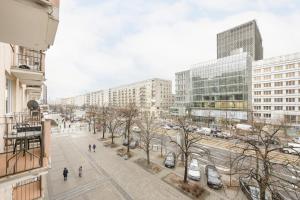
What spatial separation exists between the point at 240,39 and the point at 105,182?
9925 cm

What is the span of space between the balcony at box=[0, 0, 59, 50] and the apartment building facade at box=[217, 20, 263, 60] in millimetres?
90312

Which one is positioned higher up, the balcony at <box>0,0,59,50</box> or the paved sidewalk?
the balcony at <box>0,0,59,50</box>

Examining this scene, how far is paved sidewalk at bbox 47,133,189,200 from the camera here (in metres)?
14.7

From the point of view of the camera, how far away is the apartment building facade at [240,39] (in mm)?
84188

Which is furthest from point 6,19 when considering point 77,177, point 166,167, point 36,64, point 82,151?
point 82,151

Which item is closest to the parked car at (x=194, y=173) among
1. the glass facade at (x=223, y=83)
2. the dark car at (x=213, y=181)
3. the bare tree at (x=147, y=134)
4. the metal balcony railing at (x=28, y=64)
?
the dark car at (x=213, y=181)

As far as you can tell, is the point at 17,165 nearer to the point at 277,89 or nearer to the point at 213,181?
the point at 213,181

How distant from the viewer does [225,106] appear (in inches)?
2282

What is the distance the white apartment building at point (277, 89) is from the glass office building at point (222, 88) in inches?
118

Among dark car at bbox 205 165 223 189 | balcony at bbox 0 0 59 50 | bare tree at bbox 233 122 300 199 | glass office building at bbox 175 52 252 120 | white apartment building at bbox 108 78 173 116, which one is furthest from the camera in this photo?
white apartment building at bbox 108 78 173 116

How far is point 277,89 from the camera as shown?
5022 centimetres

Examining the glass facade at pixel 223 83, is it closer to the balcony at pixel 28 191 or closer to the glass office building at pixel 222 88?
the glass office building at pixel 222 88

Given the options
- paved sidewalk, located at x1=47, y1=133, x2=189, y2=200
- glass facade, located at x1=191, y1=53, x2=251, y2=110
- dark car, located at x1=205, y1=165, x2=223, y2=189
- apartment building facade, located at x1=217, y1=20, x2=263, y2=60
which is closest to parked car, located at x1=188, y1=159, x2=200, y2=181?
dark car, located at x1=205, y1=165, x2=223, y2=189

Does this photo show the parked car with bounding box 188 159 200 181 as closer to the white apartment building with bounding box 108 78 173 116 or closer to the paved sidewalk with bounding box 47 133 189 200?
the paved sidewalk with bounding box 47 133 189 200
